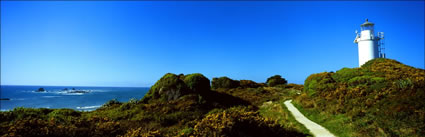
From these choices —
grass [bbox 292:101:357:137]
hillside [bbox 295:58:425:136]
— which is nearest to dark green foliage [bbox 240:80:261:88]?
hillside [bbox 295:58:425:136]

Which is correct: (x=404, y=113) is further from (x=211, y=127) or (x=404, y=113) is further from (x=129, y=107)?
(x=129, y=107)

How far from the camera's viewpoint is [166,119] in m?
12.6

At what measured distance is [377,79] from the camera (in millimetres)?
15859

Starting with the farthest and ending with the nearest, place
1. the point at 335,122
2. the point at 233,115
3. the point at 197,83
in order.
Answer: the point at 197,83
the point at 335,122
the point at 233,115

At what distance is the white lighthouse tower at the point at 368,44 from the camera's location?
2923 centimetres

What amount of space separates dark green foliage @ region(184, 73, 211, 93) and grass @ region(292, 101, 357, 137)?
30.6ft

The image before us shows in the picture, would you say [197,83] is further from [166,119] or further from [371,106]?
[371,106]

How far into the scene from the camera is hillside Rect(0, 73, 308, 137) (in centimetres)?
726

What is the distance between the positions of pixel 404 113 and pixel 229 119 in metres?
8.61

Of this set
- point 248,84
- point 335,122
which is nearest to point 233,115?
point 335,122

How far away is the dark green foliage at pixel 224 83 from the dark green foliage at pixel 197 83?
16.1m

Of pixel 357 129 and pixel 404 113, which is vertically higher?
pixel 404 113

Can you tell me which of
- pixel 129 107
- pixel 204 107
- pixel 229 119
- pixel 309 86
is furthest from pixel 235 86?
pixel 229 119

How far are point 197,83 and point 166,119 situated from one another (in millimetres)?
6770
